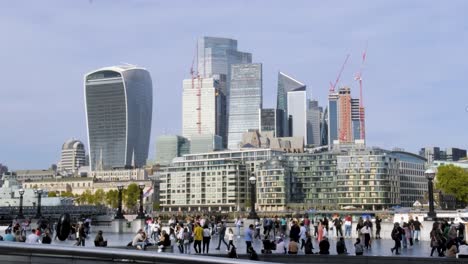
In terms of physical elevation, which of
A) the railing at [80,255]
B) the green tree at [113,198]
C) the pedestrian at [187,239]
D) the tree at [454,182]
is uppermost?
the tree at [454,182]

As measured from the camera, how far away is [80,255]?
12.6 metres

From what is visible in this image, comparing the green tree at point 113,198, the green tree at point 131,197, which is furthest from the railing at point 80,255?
the green tree at point 113,198

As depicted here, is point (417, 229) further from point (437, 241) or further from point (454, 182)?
point (454, 182)

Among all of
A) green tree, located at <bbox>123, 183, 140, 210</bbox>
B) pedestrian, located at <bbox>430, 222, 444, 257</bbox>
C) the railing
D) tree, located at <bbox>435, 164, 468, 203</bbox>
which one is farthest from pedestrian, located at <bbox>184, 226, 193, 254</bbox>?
green tree, located at <bbox>123, 183, 140, 210</bbox>

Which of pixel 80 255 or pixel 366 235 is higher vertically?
pixel 80 255

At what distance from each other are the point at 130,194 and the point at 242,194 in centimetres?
3626

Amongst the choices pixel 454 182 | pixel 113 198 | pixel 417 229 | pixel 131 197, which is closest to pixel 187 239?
pixel 417 229

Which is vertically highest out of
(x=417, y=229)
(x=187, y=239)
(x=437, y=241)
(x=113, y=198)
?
(x=113, y=198)

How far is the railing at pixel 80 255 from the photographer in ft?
39.5

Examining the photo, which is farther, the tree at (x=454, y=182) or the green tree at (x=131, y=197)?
the green tree at (x=131, y=197)

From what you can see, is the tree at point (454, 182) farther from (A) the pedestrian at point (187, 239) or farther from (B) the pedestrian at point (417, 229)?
(A) the pedestrian at point (187, 239)

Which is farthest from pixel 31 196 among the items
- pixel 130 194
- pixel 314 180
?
pixel 314 180

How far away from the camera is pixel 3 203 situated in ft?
440

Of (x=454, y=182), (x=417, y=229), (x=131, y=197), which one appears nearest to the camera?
(x=417, y=229)
